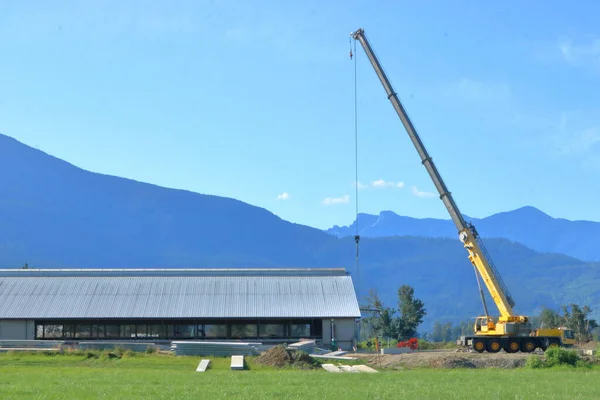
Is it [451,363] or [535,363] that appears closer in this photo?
[535,363]

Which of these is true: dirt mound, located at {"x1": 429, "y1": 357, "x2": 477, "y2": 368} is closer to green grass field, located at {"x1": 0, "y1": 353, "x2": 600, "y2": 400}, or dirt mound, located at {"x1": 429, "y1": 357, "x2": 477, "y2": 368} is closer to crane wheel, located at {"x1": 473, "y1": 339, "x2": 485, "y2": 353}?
green grass field, located at {"x1": 0, "y1": 353, "x2": 600, "y2": 400}

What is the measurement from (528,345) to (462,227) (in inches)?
302

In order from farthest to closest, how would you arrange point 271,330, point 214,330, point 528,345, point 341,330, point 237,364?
point 271,330 < point 214,330 < point 341,330 < point 528,345 < point 237,364

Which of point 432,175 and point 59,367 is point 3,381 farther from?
point 432,175

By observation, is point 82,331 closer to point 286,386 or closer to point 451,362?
point 451,362

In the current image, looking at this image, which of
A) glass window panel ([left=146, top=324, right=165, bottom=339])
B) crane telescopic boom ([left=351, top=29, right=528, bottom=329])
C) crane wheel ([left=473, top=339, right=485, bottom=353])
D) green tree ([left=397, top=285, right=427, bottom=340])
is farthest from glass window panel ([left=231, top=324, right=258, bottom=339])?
green tree ([left=397, top=285, right=427, bottom=340])

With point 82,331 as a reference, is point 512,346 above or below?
below

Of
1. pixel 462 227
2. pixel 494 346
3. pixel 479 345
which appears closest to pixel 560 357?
pixel 494 346

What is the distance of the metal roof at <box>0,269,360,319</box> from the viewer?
59281 millimetres

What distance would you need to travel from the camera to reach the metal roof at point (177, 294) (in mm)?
59281

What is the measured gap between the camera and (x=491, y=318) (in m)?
51.2

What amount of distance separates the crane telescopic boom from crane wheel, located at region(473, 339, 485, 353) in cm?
108

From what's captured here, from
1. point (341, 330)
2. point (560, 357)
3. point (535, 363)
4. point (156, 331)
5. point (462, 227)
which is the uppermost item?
point (462, 227)

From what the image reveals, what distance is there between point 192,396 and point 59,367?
1611cm
